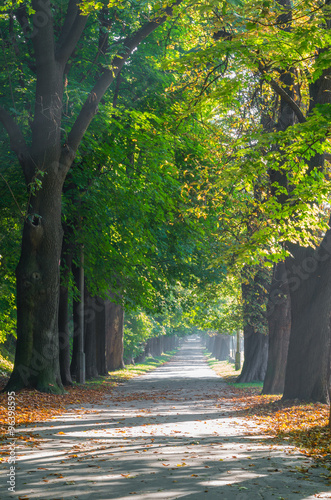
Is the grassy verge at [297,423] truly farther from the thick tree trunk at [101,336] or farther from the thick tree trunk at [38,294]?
the thick tree trunk at [101,336]

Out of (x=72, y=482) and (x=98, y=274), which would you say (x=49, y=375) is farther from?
(x=72, y=482)

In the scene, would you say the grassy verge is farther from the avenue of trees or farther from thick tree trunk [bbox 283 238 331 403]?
the avenue of trees

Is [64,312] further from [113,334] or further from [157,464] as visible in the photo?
[113,334]

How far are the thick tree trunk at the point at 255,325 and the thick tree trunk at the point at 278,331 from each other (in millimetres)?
2608

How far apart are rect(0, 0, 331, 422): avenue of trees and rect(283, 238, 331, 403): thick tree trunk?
34 mm

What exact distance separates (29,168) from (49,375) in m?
5.24

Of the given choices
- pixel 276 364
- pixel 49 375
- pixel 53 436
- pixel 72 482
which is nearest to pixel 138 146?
pixel 49 375

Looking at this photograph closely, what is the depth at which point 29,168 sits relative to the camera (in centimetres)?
1419

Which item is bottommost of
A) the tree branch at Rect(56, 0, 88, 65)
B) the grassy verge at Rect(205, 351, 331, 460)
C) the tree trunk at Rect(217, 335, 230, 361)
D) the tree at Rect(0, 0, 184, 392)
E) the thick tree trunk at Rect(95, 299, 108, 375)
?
the tree trunk at Rect(217, 335, 230, 361)

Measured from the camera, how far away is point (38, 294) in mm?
14078

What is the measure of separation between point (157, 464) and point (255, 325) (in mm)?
18439

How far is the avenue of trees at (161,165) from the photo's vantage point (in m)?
10.4

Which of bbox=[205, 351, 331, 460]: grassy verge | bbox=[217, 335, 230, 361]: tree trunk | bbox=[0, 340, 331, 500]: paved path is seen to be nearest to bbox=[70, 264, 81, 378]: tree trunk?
bbox=[205, 351, 331, 460]: grassy verge

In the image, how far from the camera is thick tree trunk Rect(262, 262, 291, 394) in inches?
775
